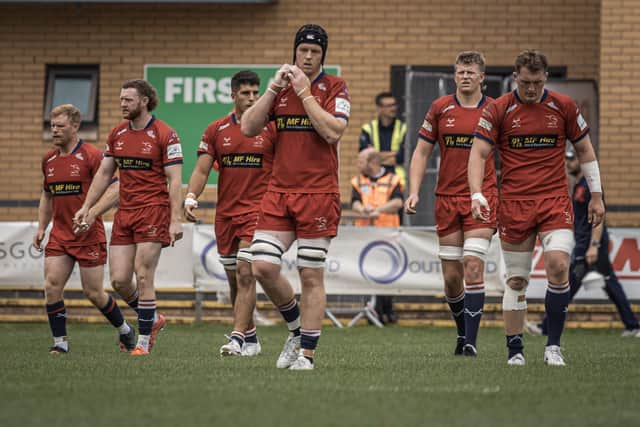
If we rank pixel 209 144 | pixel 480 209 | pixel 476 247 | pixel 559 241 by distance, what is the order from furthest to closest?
pixel 209 144 < pixel 476 247 < pixel 559 241 < pixel 480 209

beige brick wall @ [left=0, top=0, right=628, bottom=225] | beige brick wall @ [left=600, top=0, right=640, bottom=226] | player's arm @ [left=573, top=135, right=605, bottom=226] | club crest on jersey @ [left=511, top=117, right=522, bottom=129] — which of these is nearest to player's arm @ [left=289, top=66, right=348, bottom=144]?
club crest on jersey @ [left=511, top=117, right=522, bottom=129]

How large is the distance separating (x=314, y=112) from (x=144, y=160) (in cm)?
298

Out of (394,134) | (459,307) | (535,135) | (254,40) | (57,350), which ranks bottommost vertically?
(57,350)

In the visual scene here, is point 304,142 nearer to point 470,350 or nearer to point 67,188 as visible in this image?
point 470,350

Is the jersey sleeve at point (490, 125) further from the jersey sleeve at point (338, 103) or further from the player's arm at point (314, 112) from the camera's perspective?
the player's arm at point (314, 112)

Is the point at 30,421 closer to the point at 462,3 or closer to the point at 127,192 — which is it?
the point at 127,192

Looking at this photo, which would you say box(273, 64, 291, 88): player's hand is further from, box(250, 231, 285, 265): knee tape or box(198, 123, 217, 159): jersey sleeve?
box(198, 123, 217, 159): jersey sleeve

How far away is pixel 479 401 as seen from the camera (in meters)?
6.98

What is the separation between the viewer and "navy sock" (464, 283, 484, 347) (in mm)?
10586

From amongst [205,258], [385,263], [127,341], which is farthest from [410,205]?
[205,258]

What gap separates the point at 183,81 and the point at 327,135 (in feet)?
32.8

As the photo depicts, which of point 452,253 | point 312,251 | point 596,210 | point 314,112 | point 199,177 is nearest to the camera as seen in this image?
point 314,112

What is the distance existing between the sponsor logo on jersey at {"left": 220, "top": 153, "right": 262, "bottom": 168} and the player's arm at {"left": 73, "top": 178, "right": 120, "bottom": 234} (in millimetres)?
1009

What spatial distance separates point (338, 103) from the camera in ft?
28.0
